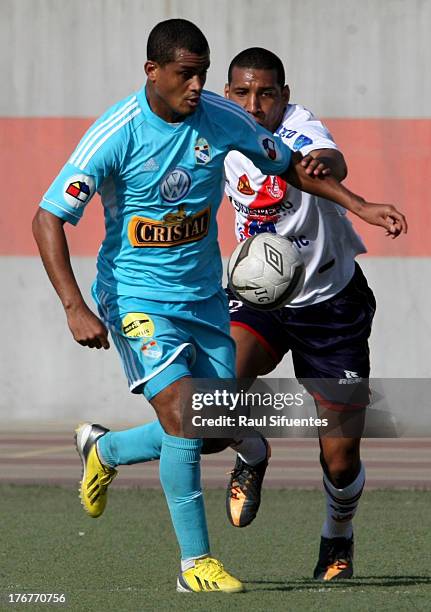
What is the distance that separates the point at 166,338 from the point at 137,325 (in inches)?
5.0

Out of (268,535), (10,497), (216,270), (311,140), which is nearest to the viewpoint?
(216,270)

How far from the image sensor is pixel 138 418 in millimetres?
13203

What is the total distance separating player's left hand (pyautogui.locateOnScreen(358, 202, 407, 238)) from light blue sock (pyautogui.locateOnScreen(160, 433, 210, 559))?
3.71 ft

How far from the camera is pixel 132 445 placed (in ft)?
19.4

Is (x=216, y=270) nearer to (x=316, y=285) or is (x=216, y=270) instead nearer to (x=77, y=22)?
(x=316, y=285)

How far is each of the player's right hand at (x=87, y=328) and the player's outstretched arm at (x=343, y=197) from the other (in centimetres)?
121

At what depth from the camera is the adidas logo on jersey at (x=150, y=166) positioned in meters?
5.46

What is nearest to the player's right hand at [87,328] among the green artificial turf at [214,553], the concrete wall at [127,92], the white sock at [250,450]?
the green artificial turf at [214,553]

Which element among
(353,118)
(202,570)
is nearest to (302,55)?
(353,118)

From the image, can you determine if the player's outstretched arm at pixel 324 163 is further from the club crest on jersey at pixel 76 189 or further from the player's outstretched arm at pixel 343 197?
the club crest on jersey at pixel 76 189

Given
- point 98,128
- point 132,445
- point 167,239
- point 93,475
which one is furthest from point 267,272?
point 93,475

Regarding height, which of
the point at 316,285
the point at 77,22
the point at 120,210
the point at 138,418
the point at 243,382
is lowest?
the point at 138,418

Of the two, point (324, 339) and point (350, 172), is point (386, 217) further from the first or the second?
point (350, 172)

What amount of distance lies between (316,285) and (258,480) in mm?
974
